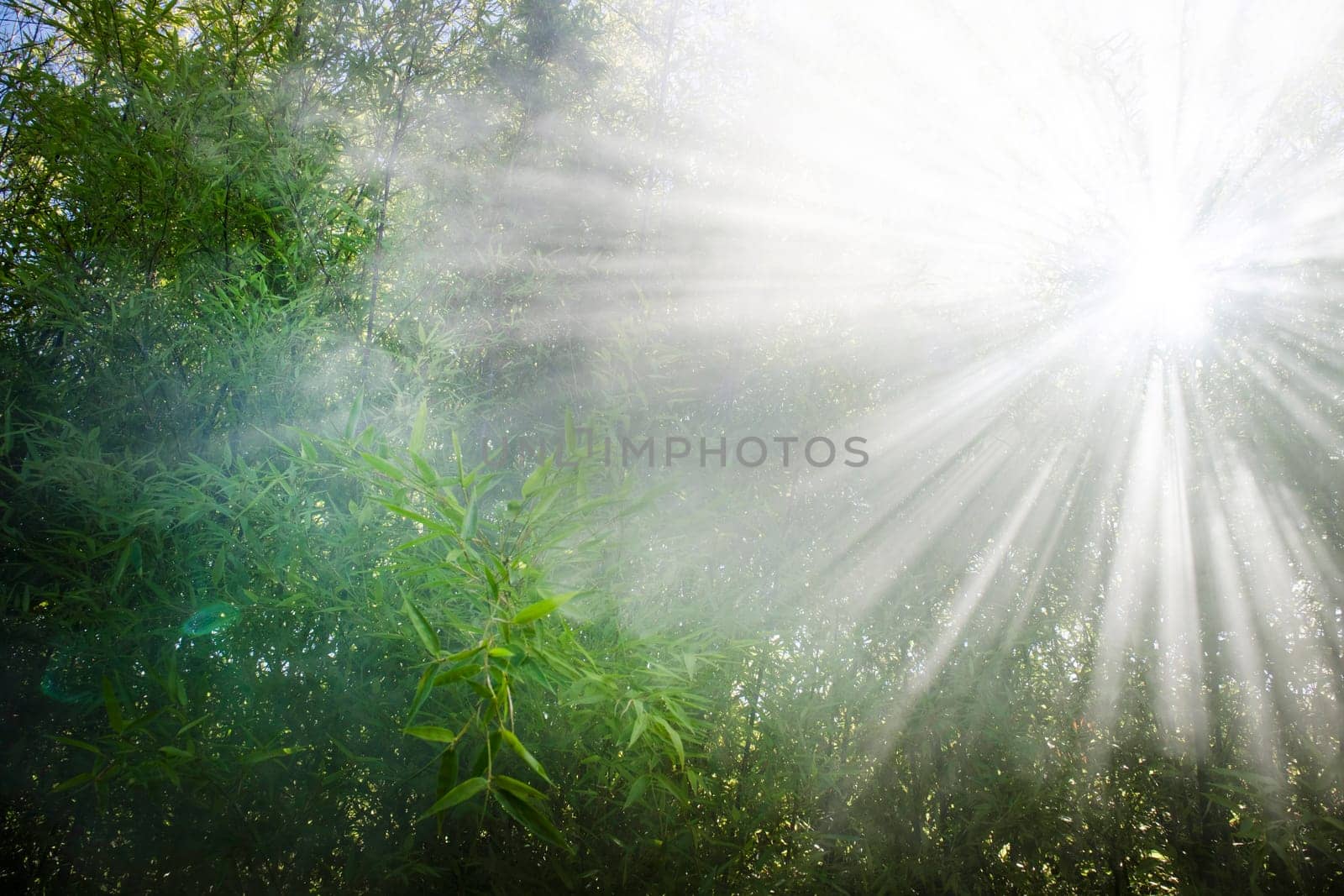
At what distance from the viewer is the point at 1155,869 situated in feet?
6.60

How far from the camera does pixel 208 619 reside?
5.27 feet

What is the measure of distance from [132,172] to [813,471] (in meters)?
2.10

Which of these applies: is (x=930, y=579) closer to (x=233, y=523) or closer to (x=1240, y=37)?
(x=233, y=523)

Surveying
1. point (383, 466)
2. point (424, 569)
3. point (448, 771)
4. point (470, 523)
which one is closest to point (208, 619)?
point (424, 569)

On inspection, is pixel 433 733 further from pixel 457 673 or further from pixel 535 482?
pixel 535 482

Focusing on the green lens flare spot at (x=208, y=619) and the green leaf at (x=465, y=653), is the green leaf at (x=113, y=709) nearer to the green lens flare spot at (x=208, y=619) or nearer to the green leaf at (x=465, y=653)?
the green lens flare spot at (x=208, y=619)

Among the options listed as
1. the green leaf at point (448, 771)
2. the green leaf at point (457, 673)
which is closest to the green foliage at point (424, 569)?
the green leaf at point (457, 673)

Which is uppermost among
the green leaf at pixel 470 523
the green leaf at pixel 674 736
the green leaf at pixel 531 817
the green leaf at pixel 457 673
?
the green leaf at pixel 470 523

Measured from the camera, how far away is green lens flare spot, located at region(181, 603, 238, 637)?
1.60 metres

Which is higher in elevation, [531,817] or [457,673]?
[457,673]

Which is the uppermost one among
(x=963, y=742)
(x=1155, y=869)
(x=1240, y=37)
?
(x=1240, y=37)

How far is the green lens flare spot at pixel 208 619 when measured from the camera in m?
1.60

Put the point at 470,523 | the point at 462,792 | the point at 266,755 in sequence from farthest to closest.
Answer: the point at 266,755, the point at 470,523, the point at 462,792

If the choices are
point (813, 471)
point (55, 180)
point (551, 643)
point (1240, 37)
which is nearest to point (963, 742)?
point (813, 471)
